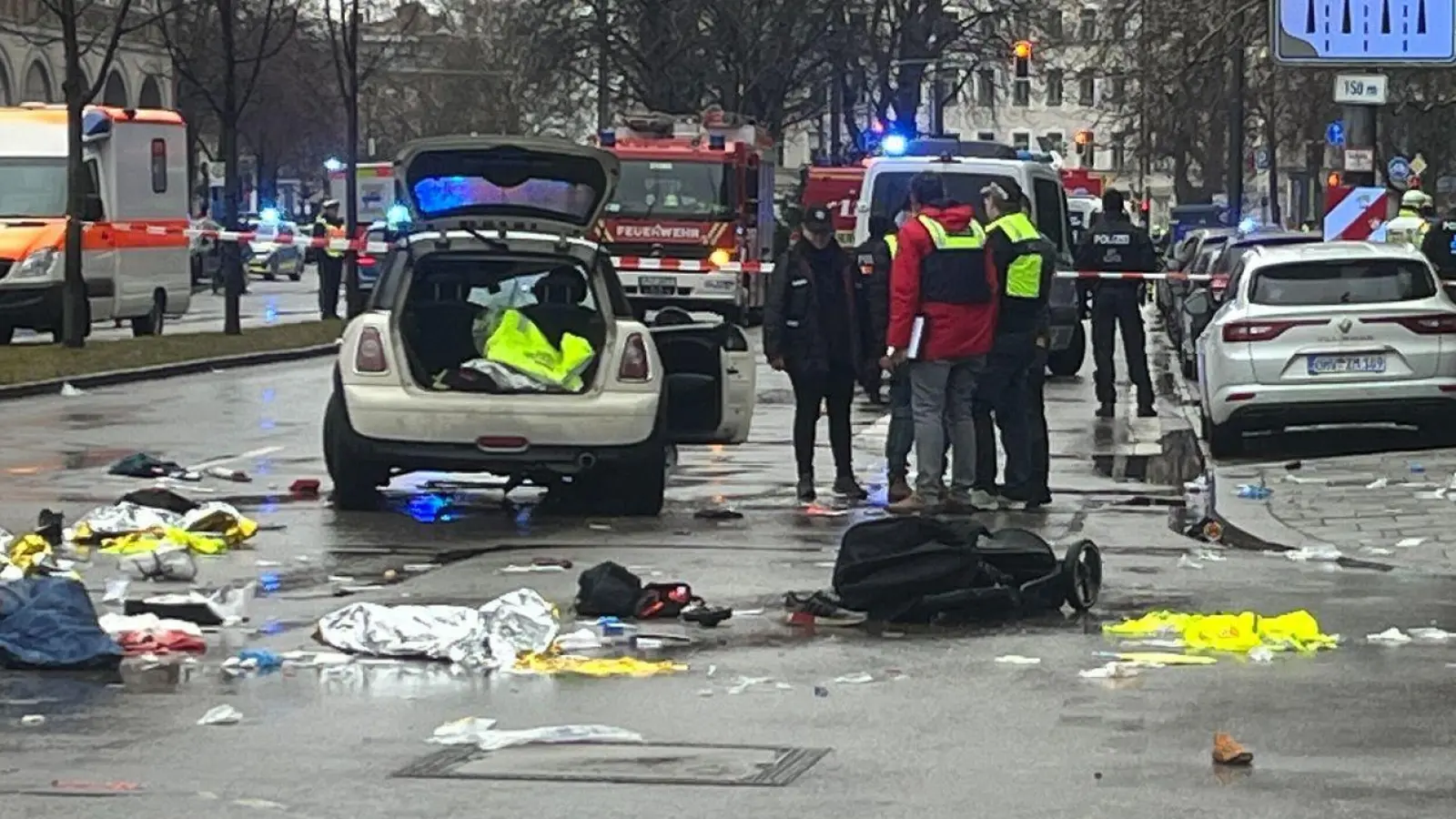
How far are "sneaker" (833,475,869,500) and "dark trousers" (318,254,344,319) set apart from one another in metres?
24.6

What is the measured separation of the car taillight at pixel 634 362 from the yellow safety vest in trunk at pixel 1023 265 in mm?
2249

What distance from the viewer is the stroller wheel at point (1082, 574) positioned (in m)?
10.9

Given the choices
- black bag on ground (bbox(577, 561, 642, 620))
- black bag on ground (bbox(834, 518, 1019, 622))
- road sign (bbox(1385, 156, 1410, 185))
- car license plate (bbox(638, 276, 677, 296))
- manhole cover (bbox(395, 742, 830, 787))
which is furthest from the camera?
road sign (bbox(1385, 156, 1410, 185))

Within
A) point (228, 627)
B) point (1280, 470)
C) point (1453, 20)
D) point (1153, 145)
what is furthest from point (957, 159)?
point (1153, 145)

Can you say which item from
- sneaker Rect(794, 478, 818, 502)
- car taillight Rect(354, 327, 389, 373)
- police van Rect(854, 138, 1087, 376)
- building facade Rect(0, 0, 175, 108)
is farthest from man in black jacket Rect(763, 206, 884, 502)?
building facade Rect(0, 0, 175, 108)

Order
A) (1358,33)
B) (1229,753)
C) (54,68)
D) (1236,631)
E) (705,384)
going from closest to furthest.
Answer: (1229,753)
(1236,631)
(705,384)
(1358,33)
(54,68)

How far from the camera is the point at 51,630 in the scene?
9719mm

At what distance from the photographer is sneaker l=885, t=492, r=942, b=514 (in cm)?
1510

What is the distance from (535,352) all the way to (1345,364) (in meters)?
6.78

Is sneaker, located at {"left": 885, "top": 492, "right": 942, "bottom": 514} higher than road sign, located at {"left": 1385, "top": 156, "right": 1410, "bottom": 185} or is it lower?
lower

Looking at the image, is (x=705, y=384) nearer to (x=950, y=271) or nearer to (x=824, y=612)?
(x=950, y=271)

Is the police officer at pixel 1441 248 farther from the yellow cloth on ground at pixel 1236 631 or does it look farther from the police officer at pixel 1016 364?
the yellow cloth on ground at pixel 1236 631

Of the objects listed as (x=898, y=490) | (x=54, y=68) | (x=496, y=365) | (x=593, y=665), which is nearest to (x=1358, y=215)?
(x=898, y=490)

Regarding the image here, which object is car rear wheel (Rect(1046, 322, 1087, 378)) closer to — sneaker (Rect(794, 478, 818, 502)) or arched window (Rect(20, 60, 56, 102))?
sneaker (Rect(794, 478, 818, 502))
